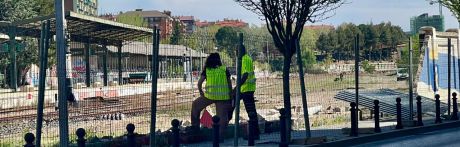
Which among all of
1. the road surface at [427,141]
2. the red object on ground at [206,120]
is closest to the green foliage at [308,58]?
the road surface at [427,141]

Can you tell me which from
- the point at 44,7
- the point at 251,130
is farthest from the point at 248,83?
the point at 44,7

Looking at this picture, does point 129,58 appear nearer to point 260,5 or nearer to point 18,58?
point 18,58

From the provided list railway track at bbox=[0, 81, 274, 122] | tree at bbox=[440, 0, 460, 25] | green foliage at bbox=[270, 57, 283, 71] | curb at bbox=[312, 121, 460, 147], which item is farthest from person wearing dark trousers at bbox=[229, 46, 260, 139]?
tree at bbox=[440, 0, 460, 25]

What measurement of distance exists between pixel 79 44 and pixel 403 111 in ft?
38.5

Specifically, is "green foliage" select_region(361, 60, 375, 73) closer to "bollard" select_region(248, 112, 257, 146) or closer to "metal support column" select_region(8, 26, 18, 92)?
"bollard" select_region(248, 112, 257, 146)

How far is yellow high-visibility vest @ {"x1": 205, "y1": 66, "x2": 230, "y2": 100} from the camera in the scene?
15198 millimetres

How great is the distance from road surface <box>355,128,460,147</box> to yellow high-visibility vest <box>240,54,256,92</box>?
2639 millimetres

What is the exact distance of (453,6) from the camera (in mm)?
26859

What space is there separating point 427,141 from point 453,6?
35.5 ft

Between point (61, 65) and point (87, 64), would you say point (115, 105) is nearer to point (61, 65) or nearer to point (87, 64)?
point (87, 64)

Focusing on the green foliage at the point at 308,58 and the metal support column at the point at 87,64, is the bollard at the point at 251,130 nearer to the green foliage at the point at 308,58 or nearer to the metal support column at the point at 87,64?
the green foliage at the point at 308,58

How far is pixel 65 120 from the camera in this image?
33.7ft

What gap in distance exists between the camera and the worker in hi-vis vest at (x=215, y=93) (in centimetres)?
1520

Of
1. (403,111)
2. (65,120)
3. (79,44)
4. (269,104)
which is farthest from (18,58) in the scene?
(269,104)
